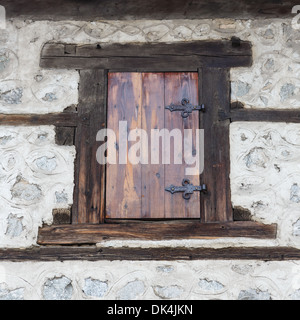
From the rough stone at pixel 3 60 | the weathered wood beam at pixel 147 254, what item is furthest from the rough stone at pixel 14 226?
the rough stone at pixel 3 60

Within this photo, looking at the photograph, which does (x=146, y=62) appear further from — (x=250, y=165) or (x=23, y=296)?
(x=23, y=296)

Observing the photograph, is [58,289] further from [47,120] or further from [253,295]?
[253,295]

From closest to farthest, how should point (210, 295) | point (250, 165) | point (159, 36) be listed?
1. point (210, 295)
2. point (250, 165)
3. point (159, 36)

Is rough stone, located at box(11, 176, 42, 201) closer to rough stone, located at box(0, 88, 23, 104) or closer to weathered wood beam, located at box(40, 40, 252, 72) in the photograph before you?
rough stone, located at box(0, 88, 23, 104)

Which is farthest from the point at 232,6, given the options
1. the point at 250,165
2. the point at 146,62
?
the point at 250,165

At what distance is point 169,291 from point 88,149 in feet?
4.23

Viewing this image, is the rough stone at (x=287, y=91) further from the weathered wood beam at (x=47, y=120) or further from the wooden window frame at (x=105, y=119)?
the weathered wood beam at (x=47, y=120)

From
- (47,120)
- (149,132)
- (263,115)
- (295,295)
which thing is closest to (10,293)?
(47,120)

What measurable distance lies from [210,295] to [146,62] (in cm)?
Answer: 197

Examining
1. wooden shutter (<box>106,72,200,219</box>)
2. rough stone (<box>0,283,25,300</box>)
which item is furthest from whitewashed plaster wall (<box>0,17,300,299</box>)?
wooden shutter (<box>106,72,200,219</box>)

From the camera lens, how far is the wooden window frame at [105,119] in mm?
3844

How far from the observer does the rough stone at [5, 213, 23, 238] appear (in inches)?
152

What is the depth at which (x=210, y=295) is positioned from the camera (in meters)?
3.71

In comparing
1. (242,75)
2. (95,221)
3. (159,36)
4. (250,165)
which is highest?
(159,36)
